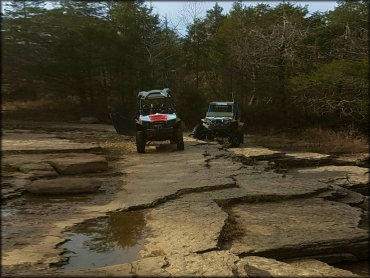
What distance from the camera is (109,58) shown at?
25.4 meters

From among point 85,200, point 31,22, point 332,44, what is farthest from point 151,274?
point 332,44

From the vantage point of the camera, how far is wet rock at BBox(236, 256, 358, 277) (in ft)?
12.8

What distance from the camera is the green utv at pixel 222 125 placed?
1584 centimetres

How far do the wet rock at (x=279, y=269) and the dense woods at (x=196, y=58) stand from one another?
15.6 meters

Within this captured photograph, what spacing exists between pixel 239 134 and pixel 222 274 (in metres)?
12.5

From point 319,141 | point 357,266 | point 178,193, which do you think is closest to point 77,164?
point 178,193

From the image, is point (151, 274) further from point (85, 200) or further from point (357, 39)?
point (357, 39)

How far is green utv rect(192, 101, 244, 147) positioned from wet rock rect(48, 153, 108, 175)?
23.3ft

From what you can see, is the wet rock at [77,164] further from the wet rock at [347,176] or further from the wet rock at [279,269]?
the wet rock at [279,269]

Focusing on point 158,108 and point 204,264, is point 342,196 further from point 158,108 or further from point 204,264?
point 158,108

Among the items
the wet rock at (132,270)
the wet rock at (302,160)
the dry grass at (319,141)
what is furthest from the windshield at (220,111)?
the wet rock at (132,270)

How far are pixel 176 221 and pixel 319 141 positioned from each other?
14932mm

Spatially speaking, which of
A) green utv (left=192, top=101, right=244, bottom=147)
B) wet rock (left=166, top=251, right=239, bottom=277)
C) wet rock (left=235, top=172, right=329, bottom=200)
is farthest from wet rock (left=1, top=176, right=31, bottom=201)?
green utv (left=192, top=101, right=244, bottom=147)

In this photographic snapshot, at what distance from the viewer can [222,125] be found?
15.9 m
